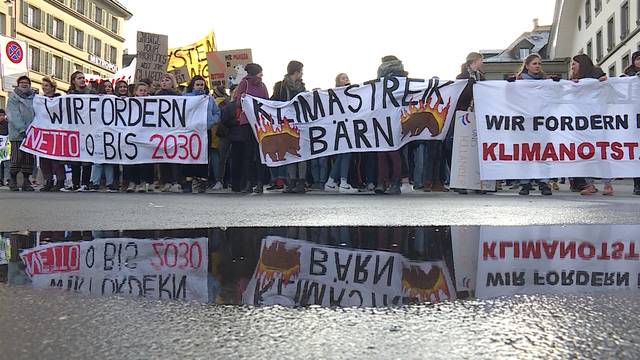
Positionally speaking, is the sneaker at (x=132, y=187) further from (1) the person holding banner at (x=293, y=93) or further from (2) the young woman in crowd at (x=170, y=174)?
(1) the person holding banner at (x=293, y=93)

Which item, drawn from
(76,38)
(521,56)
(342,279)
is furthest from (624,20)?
(76,38)

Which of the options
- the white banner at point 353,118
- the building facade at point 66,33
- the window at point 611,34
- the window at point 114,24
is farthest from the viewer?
the window at point 114,24

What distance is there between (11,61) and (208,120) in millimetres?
11249

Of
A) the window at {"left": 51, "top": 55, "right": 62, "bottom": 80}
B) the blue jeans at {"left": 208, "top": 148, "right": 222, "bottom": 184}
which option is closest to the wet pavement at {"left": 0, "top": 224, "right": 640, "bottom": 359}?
the blue jeans at {"left": 208, "top": 148, "right": 222, "bottom": 184}

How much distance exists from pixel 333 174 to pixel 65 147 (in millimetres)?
4712

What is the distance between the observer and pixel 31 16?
47.5m

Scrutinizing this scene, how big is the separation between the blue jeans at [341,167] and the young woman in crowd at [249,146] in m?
1.18

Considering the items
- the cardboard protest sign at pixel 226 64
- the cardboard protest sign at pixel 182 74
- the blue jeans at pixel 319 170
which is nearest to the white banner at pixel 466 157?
the blue jeans at pixel 319 170

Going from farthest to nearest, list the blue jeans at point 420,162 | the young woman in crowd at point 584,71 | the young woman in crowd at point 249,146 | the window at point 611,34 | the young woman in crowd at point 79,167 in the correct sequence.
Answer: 1. the window at point 611,34
2. the young woman in crowd at point 79,167
3. the young woman in crowd at point 249,146
4. the blue jeans at point 420,162
5. the young woman in crowd at point 584,71

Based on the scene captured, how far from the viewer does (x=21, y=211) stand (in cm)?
586

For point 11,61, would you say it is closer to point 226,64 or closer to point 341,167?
point 226,64

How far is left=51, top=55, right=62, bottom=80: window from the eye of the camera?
5062 centimetres

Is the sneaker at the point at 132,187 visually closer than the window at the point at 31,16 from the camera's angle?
Yes

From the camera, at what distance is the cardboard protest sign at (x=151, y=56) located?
46.4 ft
